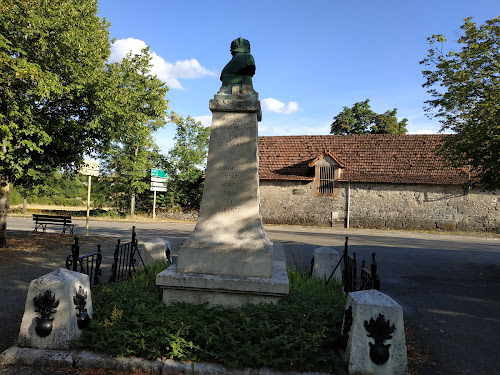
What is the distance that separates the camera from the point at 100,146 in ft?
35.7

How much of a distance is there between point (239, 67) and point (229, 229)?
238 centimetres

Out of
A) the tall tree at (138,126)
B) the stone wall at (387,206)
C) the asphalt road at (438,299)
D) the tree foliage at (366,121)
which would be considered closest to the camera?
the asphalt road at (438,299)

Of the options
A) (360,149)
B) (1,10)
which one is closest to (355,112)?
(360,149)

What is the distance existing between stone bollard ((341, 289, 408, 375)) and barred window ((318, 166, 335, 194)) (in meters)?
19.7

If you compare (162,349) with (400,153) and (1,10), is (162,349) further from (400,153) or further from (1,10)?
(400,153)

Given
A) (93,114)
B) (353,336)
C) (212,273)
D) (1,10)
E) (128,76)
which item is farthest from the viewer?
(128,76)

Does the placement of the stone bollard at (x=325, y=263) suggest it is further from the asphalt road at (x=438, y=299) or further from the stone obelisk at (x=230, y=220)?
the stone obelisk at (x=230, y=220)

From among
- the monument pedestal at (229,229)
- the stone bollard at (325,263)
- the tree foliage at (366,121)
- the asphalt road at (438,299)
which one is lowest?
the asphalt road at (438,299)

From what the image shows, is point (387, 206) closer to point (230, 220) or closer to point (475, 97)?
point (475, 97)

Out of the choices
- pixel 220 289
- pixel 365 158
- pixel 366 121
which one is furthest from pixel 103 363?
pixel 366 121

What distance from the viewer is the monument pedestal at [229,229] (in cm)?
425

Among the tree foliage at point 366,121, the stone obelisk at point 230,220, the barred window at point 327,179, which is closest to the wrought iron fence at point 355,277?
the stone obelisk at point 230,220

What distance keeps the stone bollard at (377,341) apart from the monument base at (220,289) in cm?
118

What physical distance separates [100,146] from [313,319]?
30.9 ft
